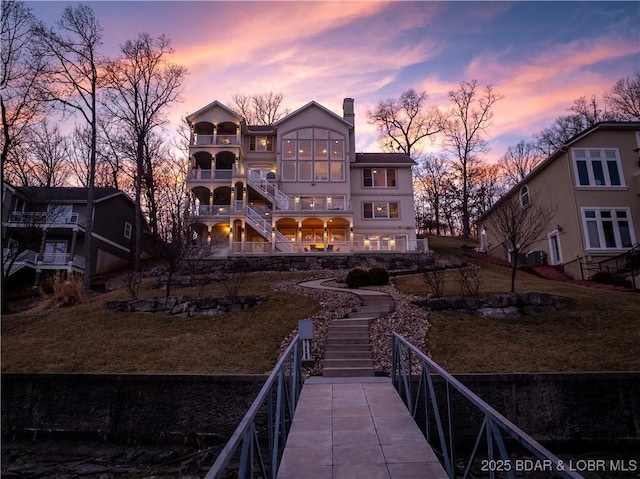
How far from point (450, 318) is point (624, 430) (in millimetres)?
5420

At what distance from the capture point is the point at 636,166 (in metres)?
20.1

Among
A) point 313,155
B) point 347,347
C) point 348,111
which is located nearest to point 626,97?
point 348,111

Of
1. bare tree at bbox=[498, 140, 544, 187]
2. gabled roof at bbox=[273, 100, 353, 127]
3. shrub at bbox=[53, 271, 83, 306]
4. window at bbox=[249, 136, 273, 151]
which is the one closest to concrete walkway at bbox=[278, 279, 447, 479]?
shrub at bbox=[53, 271, 83, 306]

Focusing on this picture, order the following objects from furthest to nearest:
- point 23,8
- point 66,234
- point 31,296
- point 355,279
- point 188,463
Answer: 1. point 66,234
2. point 31,296
3. point 23,8
4. point 355,279
5. point 188,463

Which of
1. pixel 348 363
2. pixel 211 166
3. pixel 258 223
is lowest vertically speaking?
pixel 348 363

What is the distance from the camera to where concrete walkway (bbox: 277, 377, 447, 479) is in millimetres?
3891

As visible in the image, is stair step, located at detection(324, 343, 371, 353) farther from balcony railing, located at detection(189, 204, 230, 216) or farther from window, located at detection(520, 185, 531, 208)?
window, located at detection(520, 185, 531, 208)

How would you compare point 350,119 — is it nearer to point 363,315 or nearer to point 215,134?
point 215,134

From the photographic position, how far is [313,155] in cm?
3034

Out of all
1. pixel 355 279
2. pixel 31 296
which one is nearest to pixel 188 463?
pixel 355 279

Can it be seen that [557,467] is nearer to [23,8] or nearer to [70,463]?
[70,463]

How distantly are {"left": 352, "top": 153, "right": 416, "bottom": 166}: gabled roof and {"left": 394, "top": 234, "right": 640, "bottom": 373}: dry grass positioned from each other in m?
19.5

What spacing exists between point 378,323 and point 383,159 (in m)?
22.8

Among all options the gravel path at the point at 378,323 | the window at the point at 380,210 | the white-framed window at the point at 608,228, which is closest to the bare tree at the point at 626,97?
the white-framed window at the point at 608,228
